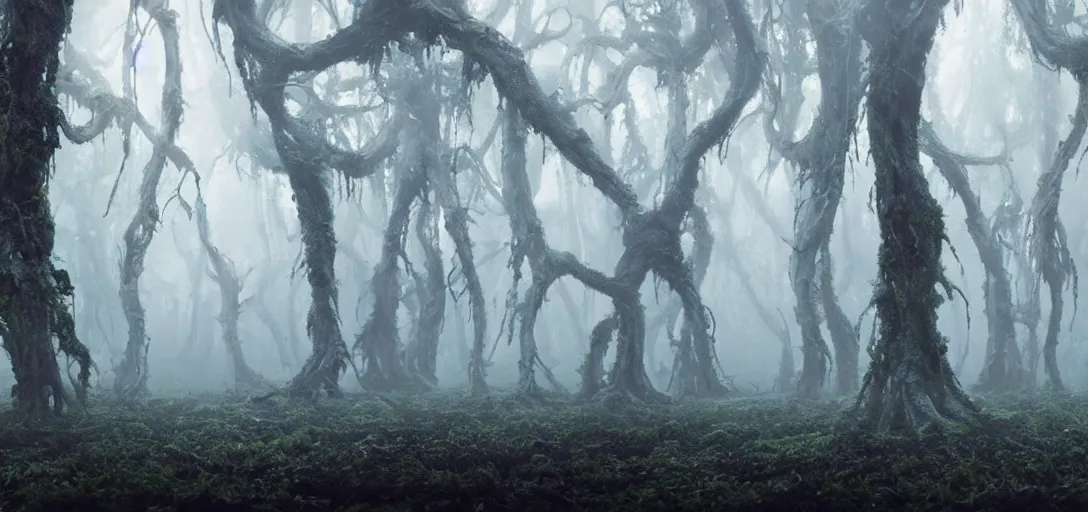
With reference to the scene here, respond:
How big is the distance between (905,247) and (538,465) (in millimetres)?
4290

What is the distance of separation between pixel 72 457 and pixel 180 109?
9.89 metres

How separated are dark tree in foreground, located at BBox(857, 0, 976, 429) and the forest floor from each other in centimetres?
50

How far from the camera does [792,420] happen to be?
381 inches

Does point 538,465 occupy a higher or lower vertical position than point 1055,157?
lower

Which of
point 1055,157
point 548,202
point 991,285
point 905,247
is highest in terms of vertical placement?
point 548,202

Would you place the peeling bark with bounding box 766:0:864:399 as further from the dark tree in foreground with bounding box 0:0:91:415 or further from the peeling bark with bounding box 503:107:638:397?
the dark tree in foreground with bounding box 0:0:91:415

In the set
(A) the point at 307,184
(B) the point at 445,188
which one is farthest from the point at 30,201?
(B) the point at 445,188

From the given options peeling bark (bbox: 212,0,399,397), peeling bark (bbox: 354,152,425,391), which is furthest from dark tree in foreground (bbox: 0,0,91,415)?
peeling bark (bbox: 354,152,425,391)

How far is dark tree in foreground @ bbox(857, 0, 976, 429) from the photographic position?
25.8 ft

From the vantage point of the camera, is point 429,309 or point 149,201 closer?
point 149,201

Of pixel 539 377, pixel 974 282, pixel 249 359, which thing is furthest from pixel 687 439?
pixel 974 282

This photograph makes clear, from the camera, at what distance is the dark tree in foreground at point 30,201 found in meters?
8.46

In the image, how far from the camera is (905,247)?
7.96 metres

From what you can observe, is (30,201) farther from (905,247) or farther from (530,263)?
(905,247)
